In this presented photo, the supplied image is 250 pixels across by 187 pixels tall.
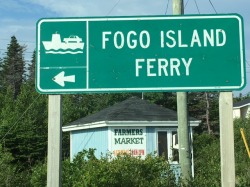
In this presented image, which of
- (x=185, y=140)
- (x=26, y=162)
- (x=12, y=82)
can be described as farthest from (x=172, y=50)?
(x=12, y=82)

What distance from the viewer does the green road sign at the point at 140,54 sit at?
18.4 ft

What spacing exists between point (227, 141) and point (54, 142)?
5.99 ft

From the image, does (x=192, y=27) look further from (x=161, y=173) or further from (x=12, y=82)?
(x=12, y=82)

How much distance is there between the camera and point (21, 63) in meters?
79.5

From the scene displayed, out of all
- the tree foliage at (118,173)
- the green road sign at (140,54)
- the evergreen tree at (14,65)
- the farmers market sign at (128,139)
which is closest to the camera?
the green road sign at (140,54)

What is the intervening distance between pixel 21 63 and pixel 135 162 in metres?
71.7

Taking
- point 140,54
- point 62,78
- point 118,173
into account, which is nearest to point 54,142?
point 62,78

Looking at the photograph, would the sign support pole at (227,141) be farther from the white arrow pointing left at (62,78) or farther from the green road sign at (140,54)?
the white arrow pointing left at (62,78)

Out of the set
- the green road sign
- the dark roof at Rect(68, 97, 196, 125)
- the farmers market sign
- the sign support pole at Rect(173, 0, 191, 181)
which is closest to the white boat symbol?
the green road sign

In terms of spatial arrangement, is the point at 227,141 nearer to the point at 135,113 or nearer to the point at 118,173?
the point at 118,173

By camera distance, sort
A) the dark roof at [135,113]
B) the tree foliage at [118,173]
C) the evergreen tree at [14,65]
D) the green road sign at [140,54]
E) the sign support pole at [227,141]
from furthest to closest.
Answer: the evergreen tree at [14,65] → the dark roof at [135,113] → the tree foliage at [118,173] → the green road sign at [140,54] → the sign support pole at [227,141]

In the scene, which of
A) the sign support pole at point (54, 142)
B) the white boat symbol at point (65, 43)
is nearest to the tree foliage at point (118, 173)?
the sign support pole at point (54, 142)

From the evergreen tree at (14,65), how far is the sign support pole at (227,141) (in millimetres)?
72003

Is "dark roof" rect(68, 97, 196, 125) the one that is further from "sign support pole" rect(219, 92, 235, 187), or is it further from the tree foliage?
"sign support pole" rect(219, 92, 235, 187)
